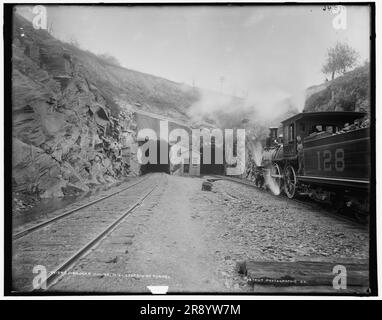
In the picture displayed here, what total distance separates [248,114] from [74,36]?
282 cm

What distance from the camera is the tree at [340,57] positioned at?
333 cm

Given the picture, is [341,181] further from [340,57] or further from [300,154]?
[340,57]

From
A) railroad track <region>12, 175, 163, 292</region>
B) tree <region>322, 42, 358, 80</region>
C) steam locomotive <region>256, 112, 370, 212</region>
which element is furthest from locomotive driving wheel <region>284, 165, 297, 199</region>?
railroad track <region>12, 175, 163, 292</region>

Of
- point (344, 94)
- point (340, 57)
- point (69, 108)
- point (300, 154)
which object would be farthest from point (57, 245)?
point (344, 94)

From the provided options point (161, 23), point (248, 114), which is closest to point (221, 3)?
point (161, 23)

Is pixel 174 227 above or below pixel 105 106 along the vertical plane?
below

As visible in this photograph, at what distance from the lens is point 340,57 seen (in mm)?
3383

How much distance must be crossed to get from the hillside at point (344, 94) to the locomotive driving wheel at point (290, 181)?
62.6 inches

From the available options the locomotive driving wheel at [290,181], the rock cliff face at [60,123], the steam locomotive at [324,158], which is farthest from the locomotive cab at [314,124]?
the rock cliff face at [60,123]

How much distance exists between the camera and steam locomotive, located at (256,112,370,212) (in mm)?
3469

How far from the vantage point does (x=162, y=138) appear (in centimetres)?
400

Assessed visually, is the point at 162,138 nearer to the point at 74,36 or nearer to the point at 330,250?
the point at 74,36

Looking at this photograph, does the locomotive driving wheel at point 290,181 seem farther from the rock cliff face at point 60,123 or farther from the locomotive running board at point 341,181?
the rock cliff face at point 60,123
